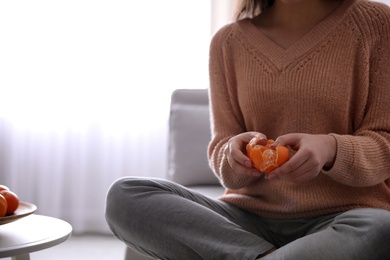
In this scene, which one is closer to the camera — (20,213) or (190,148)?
(20,213)

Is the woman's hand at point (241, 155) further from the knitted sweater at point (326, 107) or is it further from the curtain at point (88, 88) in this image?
the curtain at point (88, 88)

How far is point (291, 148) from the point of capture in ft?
4.27

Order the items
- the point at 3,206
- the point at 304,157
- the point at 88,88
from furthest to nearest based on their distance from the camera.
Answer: the point at 88,88 → the point at 3,206 → the point at 304,157

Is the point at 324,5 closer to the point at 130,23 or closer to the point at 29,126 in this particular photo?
the point at 130,23

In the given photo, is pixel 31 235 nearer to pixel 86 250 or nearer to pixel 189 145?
pixel 189 145

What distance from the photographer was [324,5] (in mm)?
1583

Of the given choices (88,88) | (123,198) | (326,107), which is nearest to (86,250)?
(88,88)

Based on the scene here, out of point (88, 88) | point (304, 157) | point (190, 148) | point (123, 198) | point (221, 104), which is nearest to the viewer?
point (304, 157)

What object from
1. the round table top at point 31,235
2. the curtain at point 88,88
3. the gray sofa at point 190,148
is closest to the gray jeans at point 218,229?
the round table top at point 31,235

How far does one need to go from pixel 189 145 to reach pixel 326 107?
34.8 inches

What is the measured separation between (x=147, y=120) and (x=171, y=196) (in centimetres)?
204

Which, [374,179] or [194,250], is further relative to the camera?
[374,179]

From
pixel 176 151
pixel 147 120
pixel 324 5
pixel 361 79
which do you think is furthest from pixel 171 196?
pixel 147 120

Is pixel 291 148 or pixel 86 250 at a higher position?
pixel 291 148
